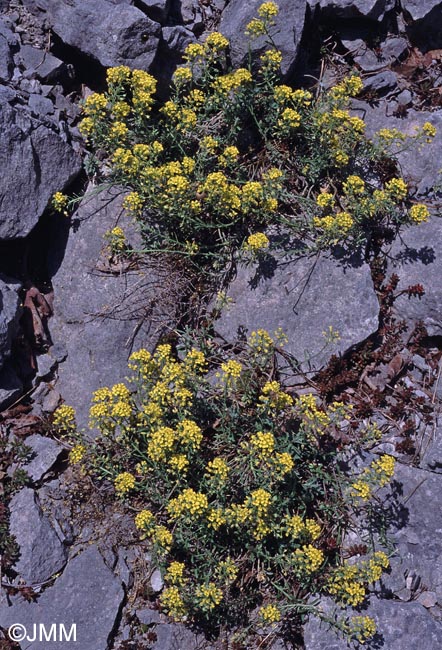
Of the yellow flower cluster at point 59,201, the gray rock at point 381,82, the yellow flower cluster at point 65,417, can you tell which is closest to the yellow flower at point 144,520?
the yellow flower cluster at point 65,417

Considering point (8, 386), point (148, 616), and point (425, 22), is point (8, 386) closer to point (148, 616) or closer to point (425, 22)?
point (148, 616)

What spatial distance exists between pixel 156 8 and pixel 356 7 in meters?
2.21

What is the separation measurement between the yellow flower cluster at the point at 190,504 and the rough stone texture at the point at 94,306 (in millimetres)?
1495

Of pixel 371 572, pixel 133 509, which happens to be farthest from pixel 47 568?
pixel 371 572

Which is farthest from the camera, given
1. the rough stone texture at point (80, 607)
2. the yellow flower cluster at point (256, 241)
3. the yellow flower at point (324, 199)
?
the yellow flower at point (324, 199)

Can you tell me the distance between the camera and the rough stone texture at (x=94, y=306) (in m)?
6.69

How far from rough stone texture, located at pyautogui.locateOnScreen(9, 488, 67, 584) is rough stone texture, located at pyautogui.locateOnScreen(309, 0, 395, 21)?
603cm

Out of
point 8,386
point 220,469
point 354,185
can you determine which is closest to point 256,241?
point 354,185

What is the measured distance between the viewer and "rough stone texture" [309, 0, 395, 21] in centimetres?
732

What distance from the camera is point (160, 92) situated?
23.9 feet

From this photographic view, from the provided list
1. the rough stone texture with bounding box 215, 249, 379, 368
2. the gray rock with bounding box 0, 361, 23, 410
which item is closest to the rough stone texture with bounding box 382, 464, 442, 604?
the rough stone texture with bounding box 215, 249, 379, 368

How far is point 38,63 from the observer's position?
23.0 ft

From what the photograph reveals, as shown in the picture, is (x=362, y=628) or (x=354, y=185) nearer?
(x=362, y=628)

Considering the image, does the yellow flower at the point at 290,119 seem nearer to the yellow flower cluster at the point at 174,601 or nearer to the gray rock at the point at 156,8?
the gray rock at the point at 156,8
